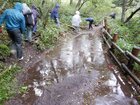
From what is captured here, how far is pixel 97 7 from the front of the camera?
1178 inches

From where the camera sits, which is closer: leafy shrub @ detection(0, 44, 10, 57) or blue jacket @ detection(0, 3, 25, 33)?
blue jacket @ detection(0, 3, 25, 33)

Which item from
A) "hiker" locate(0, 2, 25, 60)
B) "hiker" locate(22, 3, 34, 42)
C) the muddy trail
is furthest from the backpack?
"hiker" locate(0, 2, 25, 60)

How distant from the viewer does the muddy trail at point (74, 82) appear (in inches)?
232

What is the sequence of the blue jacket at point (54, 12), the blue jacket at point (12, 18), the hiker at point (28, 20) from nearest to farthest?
the blue jacket at point (12, 18), the hiker at point (28, 20), the blue jacket at point (54, 12)

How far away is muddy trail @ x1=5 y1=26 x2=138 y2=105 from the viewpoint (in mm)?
5895

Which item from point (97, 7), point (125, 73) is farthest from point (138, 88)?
point (97, 7)

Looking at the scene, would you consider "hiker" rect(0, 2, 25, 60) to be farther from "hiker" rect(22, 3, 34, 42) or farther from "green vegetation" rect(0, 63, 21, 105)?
"hiker" rect(22, 3, 34, 42)

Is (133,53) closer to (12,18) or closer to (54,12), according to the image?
(12,18)

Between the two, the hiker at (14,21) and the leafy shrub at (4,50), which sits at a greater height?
the hiker at (14,21)

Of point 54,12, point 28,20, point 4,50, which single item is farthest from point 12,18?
point 54,12

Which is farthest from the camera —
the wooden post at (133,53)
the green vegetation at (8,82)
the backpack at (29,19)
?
the backpack at (29,19)

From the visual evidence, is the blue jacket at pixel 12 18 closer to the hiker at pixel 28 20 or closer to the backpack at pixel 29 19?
the hiker at pixel 28 20

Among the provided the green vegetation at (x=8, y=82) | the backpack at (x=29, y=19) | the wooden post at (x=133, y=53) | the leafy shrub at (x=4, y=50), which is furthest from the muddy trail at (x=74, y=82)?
the backpack at (x=29, y=19)

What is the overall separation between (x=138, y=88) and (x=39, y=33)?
6.28 m
